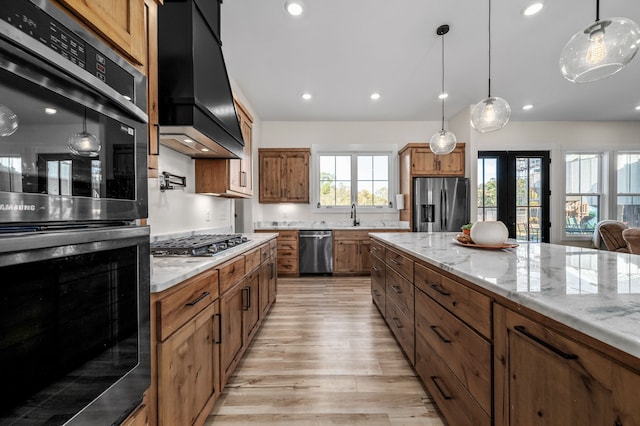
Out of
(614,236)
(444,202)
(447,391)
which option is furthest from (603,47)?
(614,236)

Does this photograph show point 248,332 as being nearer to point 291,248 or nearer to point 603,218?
point 291,248

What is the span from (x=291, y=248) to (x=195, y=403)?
3.62 meters

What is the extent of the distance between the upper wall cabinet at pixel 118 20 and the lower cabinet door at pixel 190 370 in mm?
1021

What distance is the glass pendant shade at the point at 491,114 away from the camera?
2.31 metres

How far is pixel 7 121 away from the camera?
494 millimetres

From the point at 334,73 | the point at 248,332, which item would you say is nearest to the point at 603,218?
the point at 334,73

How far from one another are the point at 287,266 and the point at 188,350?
365 cm

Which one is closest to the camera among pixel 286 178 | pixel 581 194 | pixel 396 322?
pixel 396 322

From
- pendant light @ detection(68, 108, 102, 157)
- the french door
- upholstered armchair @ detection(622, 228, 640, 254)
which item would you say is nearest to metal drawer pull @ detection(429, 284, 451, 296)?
pendant light @ detection(68, 108, 102, 157)

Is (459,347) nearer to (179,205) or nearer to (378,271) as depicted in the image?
(378,271)

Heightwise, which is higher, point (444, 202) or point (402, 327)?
point (444, 202)

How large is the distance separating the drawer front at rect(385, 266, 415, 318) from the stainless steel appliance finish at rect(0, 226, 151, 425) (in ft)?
5.06

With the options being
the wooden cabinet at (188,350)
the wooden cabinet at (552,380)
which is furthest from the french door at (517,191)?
the wooden cabinet at (188,350)

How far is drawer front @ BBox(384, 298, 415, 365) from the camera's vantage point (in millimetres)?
1838
